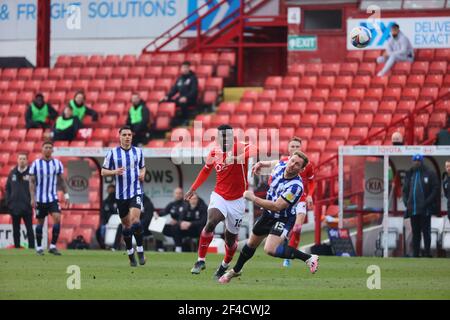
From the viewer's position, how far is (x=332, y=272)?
16.7 m

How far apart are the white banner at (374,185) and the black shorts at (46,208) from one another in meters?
6.23

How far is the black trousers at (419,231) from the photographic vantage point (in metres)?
21.4

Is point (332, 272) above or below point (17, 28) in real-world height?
below

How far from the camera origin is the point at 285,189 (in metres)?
14.1

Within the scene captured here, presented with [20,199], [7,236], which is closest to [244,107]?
[7,236]

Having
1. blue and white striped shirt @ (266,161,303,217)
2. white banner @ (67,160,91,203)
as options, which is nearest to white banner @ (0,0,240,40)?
white banner @ (67,160,91,203)

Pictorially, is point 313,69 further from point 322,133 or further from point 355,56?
point 322,133

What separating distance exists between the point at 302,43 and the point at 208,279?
1560 cm

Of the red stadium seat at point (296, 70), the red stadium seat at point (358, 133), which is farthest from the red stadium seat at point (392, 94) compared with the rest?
the red stadium seat at point (296, 70)

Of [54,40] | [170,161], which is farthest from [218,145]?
[54,40]

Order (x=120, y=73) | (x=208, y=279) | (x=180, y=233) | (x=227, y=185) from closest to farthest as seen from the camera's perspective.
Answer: (x=208, y=279) → (x=227, y=185) → (x=180, y=233) → (x=120, y=73)

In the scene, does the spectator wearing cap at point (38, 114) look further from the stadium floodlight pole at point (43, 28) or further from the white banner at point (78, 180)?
the white banner at point (78, 180)

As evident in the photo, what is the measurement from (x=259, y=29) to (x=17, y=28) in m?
8.21
